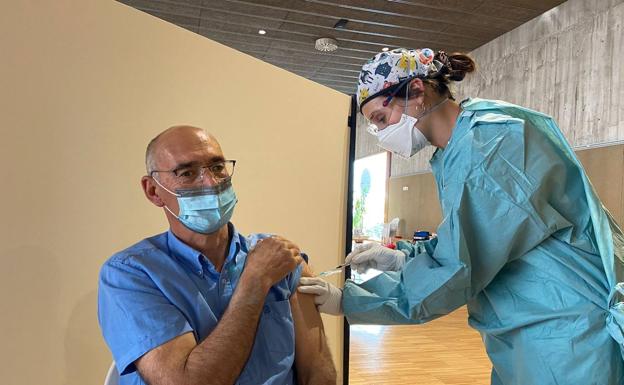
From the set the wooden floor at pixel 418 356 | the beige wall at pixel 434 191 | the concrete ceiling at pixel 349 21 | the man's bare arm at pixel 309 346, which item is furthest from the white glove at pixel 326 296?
the concrete ceiling at pixel 349 21

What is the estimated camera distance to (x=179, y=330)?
3.54 ft

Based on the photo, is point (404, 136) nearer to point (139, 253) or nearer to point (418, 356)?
point (139, 253)

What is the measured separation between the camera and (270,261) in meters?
1.25

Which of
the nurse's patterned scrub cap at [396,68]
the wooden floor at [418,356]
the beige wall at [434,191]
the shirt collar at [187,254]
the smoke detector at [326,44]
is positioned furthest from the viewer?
the smoke detector at [326,44]

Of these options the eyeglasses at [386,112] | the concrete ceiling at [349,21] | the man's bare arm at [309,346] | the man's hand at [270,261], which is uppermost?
the concrete ceiling at [349,21]

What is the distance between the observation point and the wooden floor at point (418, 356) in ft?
10.7

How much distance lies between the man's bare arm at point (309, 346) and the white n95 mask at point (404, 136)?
564 millimetres

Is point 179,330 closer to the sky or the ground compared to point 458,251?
closer to the ground

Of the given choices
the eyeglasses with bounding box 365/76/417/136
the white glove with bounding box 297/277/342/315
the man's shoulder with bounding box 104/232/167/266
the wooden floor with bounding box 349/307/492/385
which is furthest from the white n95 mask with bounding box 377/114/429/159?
the wooden floor with bounding box 349/307/492/385

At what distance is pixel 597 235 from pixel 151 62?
1.52 metres

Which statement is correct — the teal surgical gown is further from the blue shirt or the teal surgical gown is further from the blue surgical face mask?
the blue surgical face mask

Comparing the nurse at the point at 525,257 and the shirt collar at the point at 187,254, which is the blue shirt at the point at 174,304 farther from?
the nurse at the point at 525,257

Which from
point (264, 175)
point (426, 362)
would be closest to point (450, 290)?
point (264, 175)

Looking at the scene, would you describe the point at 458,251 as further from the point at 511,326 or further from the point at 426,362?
the point at 426,362
